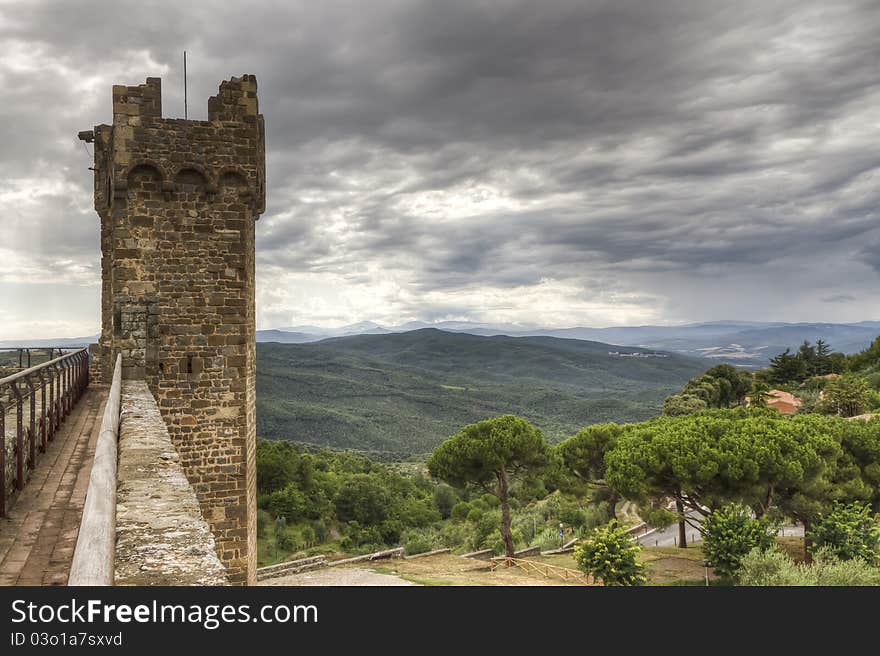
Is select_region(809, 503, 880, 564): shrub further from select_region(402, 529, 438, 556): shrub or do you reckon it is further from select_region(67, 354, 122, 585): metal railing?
select_region(67, 354, 122, 585): metal railing

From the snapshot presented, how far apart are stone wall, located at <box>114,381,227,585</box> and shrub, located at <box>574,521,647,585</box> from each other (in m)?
15.3

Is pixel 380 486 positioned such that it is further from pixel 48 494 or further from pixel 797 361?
pixel 797 361

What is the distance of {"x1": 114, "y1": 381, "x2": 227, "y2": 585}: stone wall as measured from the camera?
8.74 feet

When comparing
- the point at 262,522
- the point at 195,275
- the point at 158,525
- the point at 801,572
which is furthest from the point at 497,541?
the point at 158,525

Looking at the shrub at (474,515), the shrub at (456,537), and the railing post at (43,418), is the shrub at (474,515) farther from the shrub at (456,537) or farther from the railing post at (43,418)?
the railing post at (43,418)

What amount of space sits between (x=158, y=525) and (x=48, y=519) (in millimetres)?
1879

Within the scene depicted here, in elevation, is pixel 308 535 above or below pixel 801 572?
below

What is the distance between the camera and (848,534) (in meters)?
17.3

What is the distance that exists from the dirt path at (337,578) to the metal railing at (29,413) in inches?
447

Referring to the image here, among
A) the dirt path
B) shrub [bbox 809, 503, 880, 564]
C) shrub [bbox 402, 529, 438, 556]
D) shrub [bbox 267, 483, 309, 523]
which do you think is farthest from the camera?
shrub [bbox 267, 483, 309, 523]

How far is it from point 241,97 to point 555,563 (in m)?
20.8

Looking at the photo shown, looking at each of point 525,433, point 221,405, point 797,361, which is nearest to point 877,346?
point 797,361

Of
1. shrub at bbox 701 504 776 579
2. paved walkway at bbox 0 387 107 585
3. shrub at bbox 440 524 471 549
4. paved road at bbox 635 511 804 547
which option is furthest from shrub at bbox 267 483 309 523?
paved walkway at bbox 0 387 107 585

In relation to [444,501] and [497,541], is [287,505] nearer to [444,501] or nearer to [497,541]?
[497,541]
